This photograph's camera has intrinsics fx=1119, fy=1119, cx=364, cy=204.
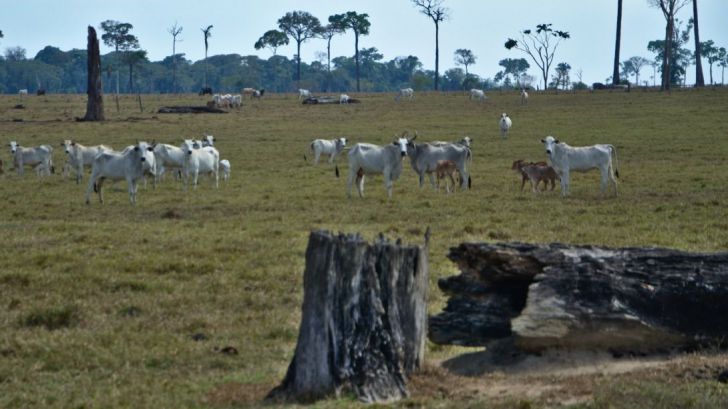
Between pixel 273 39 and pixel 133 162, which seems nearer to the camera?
pixel 133 162

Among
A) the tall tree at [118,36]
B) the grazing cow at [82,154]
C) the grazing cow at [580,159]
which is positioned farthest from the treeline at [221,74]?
the grazing cow at [580,159]

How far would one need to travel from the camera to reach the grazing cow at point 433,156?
2825 centimetres

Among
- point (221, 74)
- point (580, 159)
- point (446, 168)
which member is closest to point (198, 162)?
point (446, 168)

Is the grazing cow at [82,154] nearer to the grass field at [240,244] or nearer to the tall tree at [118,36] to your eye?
the grass field at [240,244]

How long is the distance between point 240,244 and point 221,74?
158972 millimetres

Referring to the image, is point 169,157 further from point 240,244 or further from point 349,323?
Answer: point 349,323

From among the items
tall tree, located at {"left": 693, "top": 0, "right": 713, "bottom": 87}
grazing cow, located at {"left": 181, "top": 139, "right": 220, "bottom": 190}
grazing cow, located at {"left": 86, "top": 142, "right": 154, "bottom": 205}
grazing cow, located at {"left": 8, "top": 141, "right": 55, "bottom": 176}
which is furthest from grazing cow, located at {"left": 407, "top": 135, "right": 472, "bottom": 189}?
tall tree, located at {"left": 693, "top": 0, "right": 713, "bottom": 87}

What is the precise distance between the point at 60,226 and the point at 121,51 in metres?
105

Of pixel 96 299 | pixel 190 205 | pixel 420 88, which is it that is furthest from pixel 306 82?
pixel 96 299

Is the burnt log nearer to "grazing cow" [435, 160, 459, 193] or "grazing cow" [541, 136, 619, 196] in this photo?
"grazing cow" [541, 136, 619, 196]

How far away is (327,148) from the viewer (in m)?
37.9

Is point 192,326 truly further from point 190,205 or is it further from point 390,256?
point 190,205

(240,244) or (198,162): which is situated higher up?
(198,162)

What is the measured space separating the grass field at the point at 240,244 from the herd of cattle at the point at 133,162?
51 cm
